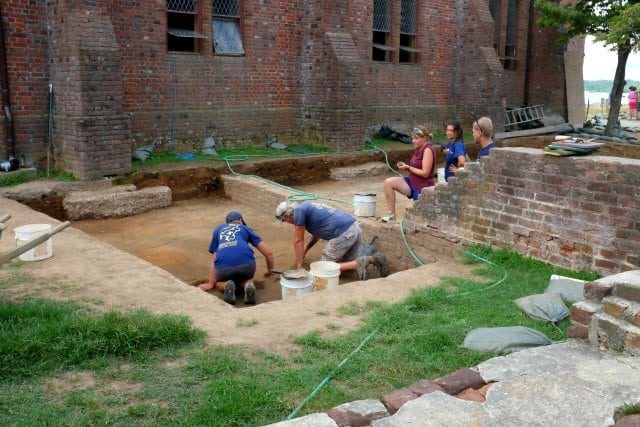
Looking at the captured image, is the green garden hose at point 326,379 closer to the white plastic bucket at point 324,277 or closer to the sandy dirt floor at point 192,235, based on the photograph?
the white plastic bucket at point 324,277

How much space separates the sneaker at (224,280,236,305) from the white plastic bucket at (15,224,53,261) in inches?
78.6

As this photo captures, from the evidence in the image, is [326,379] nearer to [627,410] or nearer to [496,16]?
[627,410]

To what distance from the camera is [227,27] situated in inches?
507

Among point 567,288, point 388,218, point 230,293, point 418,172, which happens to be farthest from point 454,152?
point 230,293

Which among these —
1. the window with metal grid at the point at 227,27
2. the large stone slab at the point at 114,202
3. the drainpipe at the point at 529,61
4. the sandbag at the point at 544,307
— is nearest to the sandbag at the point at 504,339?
the sandbag at the point at 544,307

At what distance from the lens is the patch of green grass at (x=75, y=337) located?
3949 mm

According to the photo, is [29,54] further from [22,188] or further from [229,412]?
[229,412]

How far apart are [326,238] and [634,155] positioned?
10807 mm

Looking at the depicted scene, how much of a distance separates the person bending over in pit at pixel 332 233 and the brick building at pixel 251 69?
453cm

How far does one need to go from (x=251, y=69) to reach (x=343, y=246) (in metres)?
6.88


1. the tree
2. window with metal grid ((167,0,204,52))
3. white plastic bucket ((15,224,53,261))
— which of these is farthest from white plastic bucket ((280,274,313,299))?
the tree

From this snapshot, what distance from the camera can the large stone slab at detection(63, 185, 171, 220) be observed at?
31.8 ft

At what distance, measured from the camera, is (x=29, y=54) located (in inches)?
405

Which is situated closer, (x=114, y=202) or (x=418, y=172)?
(x=418, y=172)
